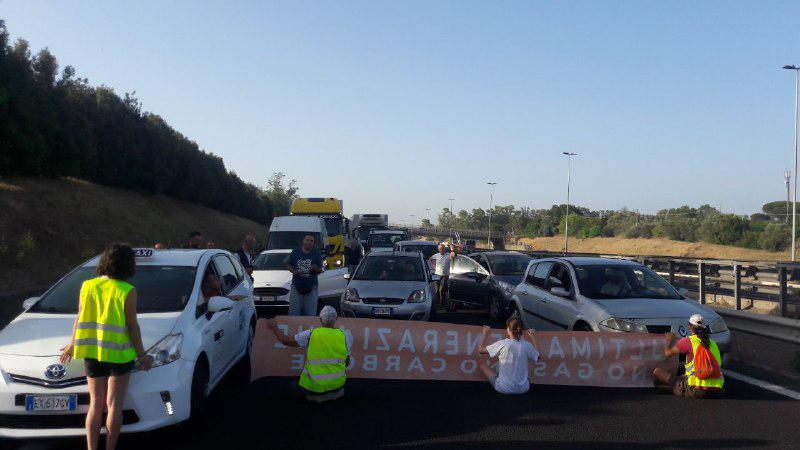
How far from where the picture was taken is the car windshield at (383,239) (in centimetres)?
3012

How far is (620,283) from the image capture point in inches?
376

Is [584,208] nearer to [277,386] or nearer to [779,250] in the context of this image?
[779,250]

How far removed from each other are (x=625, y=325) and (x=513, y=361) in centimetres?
178

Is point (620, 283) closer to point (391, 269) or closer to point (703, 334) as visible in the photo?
point (703, 334)

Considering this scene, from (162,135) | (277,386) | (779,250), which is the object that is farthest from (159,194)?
(779,250)

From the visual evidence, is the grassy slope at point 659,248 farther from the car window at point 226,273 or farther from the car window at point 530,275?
the car window at point 226,273

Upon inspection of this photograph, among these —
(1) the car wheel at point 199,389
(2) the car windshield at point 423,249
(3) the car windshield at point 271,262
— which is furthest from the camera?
(2) the car windshield at point 423,249

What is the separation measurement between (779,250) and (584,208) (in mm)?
105845

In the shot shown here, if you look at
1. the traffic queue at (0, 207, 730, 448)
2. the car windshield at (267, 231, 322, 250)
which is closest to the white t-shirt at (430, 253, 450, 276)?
the traffic queue at (0, 207, 730, 448)

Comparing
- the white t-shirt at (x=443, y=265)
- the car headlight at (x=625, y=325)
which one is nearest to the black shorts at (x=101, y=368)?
the car headlight at (x=625, y=325)

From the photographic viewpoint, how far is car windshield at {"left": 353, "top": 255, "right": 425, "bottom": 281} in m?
12.8

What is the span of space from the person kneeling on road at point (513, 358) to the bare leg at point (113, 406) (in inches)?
154

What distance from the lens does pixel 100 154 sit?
1642 inches

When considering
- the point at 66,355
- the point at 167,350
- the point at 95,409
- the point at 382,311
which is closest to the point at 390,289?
the point at 382,311
